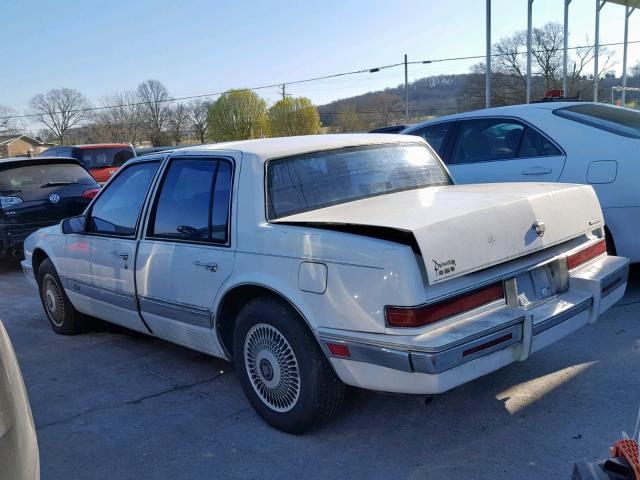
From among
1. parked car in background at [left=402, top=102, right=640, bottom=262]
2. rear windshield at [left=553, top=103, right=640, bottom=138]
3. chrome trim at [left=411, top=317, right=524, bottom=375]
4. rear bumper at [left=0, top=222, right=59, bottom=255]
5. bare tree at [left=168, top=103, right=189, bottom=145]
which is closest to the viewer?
chrome trim at [left=411, top=317, right=524, bottom=375]

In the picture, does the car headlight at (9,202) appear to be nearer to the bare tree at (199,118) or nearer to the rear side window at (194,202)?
the rear side window at (194,202)

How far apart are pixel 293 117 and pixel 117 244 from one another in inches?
2690

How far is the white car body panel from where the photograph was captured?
2.83 meters

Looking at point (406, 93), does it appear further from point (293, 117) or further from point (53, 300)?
point (53, 300)

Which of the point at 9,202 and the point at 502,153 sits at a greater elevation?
the point at 502,153

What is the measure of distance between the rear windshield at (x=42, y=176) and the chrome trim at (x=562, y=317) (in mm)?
7834

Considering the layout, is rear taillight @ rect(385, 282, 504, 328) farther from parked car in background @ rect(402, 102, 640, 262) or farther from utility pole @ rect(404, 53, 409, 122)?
utility pole @ rect(404, 53, 409, 122)

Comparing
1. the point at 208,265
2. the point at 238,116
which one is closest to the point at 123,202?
the point at 208,265

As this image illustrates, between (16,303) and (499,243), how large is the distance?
239 inches

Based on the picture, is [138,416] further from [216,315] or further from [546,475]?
[546,475]

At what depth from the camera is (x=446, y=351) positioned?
275cm

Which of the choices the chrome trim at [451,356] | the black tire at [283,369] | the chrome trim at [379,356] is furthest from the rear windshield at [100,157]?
the chrome trim at [451,356]

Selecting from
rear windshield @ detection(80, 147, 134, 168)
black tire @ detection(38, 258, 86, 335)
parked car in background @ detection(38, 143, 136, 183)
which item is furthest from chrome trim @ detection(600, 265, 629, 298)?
rear windshield @ detection(80, 147, 134, 168)

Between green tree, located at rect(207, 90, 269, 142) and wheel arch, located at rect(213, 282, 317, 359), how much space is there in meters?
70.6
